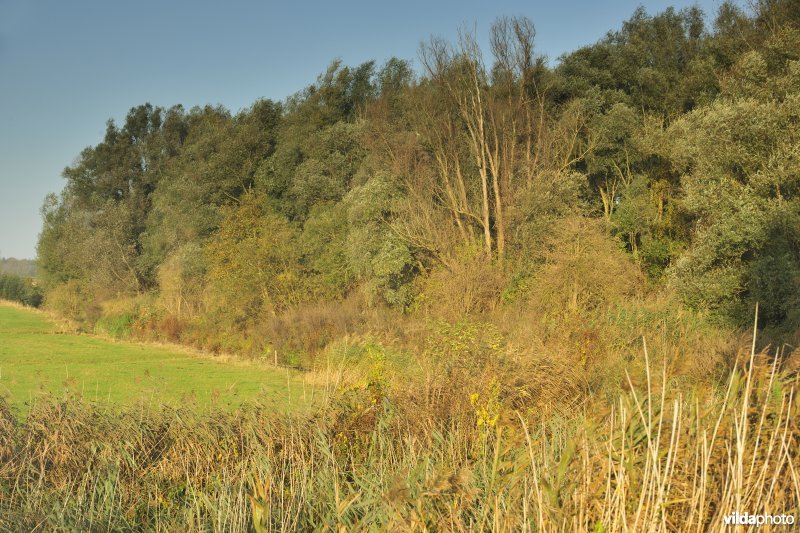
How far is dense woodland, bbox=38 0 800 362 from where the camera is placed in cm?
1928

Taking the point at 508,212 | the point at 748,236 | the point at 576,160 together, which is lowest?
the point at 748,236

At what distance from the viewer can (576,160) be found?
89.9 ft

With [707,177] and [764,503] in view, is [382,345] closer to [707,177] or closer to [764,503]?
[707,177]

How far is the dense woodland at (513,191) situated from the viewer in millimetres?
19281

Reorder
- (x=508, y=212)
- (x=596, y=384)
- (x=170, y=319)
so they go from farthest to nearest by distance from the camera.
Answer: (x=170, y=319)
(x=508, y=212)
(x=596, y=384)

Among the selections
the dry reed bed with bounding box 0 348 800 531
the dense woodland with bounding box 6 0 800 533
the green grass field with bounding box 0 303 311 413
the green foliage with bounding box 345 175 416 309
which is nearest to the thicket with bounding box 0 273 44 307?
the dense woodland with bounding box 6 0 800 533

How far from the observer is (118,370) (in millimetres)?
25703

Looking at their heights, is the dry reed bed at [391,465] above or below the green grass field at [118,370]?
above

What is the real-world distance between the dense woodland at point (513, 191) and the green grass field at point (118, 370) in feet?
9.87

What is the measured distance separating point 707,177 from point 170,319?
3254 cm

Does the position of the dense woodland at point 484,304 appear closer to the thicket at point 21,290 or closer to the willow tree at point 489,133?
the willow tree at point 489,133

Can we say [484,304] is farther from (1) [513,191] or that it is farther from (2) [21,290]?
(2) [21,290]

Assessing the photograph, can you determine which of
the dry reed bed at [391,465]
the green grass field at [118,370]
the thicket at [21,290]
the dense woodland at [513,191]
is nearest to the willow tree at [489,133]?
the dense woodland at [513,191]

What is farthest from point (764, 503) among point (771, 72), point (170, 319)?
point (170, 319)
